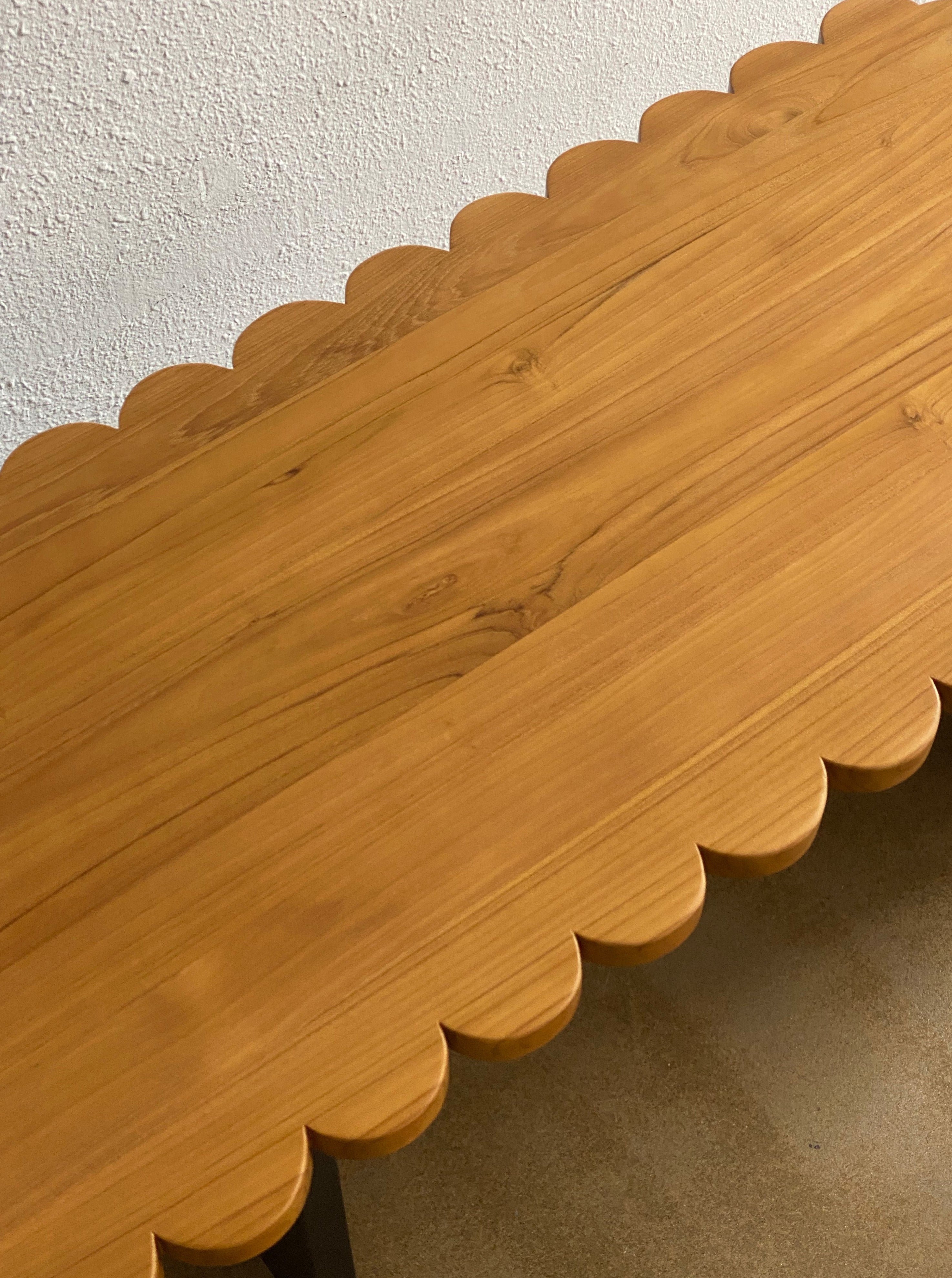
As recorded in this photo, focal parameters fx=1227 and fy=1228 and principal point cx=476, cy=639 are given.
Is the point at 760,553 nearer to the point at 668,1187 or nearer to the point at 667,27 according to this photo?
the point at 668,1187

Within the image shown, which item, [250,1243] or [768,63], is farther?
[768,63]

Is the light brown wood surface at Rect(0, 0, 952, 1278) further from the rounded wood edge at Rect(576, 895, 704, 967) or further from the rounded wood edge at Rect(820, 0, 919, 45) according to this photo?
the rounded wood edge at Rect(820, 0, 919, 45)

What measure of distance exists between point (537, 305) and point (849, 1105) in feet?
2.43

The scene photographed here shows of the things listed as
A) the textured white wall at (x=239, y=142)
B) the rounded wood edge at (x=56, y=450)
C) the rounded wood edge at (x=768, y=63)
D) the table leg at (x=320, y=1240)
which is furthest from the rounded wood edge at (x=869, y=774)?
the textured white wall at (x=239, y=142)

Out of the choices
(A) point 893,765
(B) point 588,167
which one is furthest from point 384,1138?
(B) point 588,167

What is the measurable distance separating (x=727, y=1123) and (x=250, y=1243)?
61cm

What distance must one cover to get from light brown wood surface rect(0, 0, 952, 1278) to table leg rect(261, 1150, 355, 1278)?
0.19 metres

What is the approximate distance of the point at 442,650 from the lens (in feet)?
2.54

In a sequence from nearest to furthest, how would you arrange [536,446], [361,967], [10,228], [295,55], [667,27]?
[361,967], [536,446], [10,228], [295,55], [667,27]

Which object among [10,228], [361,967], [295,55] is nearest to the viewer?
[361,967]

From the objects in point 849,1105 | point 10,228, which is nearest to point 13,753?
point 10,228

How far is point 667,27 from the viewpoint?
1595 millimetres

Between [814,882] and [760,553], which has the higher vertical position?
[760,553]

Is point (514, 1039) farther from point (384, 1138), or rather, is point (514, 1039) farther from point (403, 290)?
point (403, 290)
